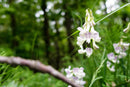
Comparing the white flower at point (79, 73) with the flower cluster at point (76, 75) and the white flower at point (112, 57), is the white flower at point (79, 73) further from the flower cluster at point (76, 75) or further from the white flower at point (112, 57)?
the white flower at point (112, 57)

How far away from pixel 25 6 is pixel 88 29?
81.7 inches

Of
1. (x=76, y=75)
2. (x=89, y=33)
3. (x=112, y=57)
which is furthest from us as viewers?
(x=112, y=57)

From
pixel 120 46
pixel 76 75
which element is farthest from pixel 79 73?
pixel 120 46

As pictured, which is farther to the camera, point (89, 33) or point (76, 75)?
point (76, 75)

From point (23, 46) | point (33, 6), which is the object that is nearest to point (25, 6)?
point (33, 6)

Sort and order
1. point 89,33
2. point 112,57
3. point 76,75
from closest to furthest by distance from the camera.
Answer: point 89,33
point 76,75
point 112,57

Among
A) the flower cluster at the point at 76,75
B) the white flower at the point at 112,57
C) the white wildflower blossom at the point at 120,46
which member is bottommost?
the flower cluster at the point at 76,75

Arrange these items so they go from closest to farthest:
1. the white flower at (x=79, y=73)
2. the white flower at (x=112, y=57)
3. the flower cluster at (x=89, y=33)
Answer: the flower cluster at (x=89, y=33)
the white flower at (x=79, y=73)
the white flower at (x=112, y=57)

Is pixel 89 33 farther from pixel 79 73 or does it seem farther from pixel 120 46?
pixel 120 46

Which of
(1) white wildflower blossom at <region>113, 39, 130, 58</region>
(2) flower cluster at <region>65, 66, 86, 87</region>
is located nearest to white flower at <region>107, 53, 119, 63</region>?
(1) white wildflower blossom at <region>113, 39, 130, 58</region>

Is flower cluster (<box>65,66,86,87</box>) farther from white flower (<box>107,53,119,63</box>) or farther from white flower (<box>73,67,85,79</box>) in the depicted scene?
white flower (<box>107,53,119,63</box>)

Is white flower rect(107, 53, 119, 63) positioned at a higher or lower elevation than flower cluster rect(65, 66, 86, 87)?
higher

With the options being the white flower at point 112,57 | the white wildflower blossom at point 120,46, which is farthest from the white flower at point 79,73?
the white wildflower blossom at point 120,46

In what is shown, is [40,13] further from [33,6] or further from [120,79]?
[120,79]
